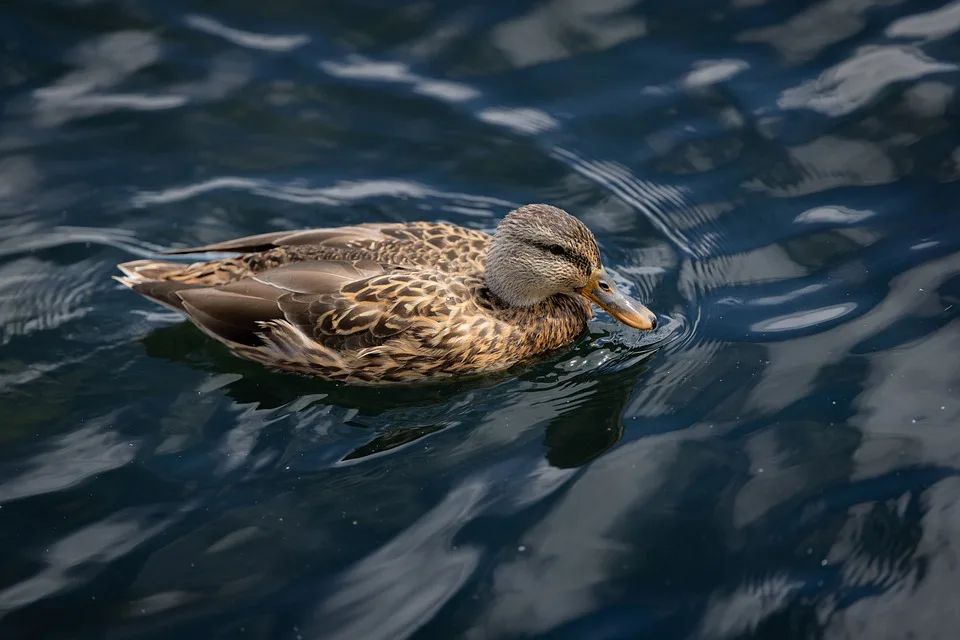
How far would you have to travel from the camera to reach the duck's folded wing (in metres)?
7.25

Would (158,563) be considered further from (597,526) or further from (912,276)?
(912,276)

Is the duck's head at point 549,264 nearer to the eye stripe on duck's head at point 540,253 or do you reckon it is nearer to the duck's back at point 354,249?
the eye stripe on duck's head at point 540,253

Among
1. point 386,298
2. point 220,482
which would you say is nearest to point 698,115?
point 386,298

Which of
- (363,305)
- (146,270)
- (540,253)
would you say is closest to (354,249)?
(363,305)

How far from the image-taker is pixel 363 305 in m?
7.27

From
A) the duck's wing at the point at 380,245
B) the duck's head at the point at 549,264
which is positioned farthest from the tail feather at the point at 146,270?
the duck's head at the point at 549,264

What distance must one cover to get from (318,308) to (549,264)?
1611 millimetres

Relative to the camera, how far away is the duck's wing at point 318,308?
724 centimetres

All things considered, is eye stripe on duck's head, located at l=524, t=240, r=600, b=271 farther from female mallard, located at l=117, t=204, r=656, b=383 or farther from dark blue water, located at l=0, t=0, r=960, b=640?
dark blue water, located at l=0, t=0, r=960, b=640

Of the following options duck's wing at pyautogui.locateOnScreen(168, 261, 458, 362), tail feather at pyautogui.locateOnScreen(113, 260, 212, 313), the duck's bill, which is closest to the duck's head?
the duck's bill

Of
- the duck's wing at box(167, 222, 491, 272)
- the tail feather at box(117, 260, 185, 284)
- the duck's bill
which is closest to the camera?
the duck's bill

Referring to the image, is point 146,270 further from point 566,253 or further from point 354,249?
point 566,253

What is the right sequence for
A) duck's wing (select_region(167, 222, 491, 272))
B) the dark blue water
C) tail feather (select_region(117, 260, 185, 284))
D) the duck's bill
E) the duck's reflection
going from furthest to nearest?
1. tail feather (select_region(117, 260, 185, 284))
2. duck's wing (select_region(167, 222, 491, 272))
3. the duck's bill
4. the duck's reflection
5. the dark blue water

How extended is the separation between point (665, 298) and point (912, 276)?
5.75ft
